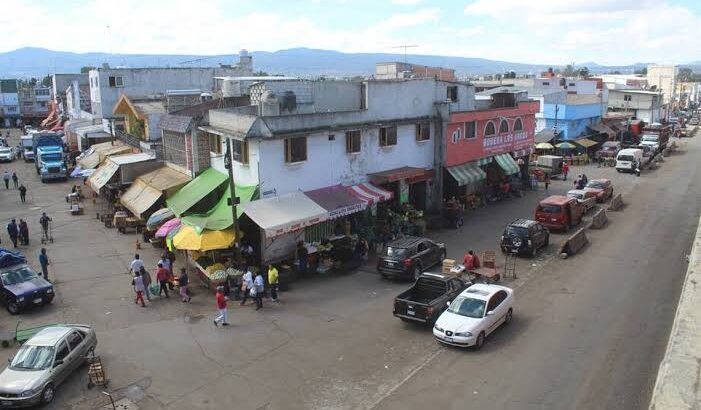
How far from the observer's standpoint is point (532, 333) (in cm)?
1738

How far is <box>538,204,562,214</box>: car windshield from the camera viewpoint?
1166 inches

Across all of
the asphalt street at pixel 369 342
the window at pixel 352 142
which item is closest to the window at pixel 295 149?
the window at pixel 352 142

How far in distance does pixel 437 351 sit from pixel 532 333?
128 inches

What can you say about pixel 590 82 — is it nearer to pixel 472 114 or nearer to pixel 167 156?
pixel 472 114

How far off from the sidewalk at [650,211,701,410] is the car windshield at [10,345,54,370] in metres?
14.1

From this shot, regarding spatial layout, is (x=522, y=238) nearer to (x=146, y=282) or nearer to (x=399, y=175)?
(x=399, y=175)

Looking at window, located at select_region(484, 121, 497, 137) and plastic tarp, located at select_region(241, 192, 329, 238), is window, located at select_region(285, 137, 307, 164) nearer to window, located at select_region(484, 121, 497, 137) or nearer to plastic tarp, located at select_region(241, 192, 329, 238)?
plastic tarp, located at select_region(241, 192, 329, 238)

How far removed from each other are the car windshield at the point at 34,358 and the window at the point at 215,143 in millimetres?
13847

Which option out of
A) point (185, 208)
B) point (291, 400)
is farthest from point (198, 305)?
point (291, 400)

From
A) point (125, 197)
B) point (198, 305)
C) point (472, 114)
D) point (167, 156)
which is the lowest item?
point (198, 305)

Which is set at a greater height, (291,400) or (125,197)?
(125,197)

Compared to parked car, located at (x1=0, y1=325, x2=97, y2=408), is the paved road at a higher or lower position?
lower

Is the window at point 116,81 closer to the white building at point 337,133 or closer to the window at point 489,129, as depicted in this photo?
the white building at point 337,133

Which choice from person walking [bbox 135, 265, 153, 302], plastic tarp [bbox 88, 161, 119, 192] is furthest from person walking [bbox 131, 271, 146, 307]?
plastic tarp [bbox 88, 161, 119, 192]
